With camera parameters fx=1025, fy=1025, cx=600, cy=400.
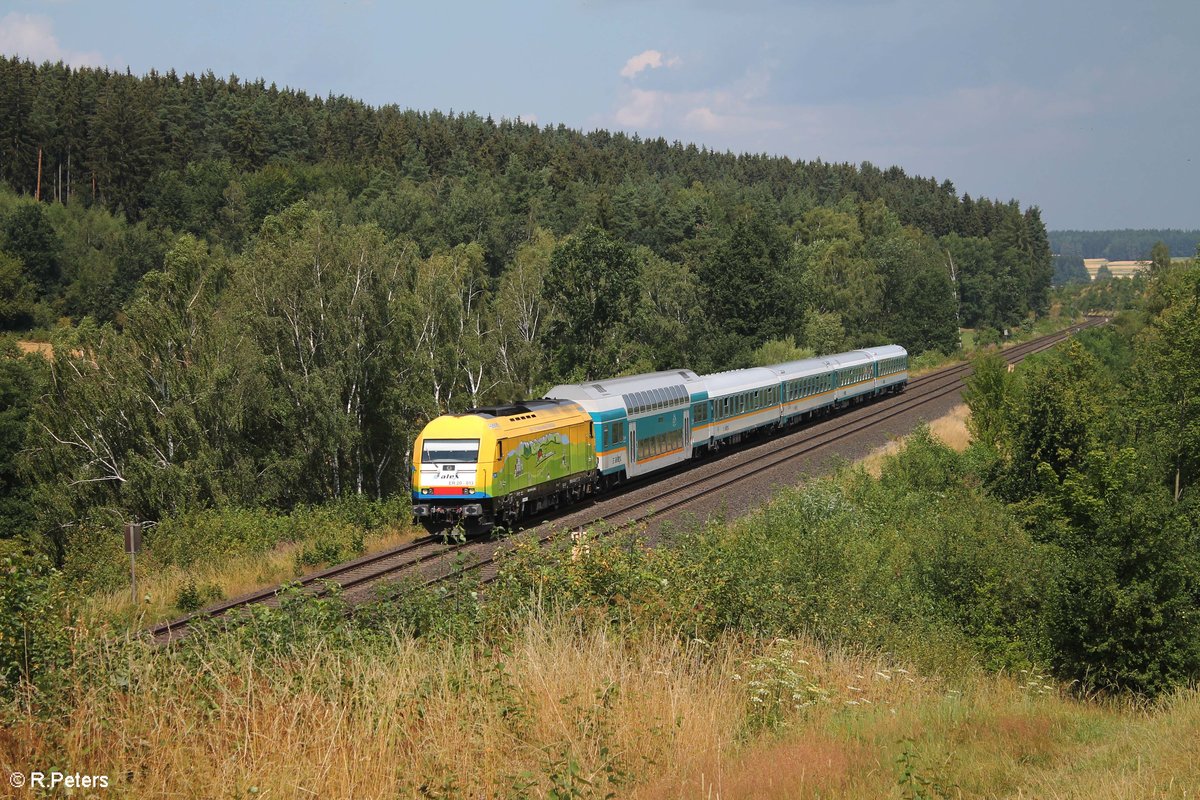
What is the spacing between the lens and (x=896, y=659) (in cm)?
1493

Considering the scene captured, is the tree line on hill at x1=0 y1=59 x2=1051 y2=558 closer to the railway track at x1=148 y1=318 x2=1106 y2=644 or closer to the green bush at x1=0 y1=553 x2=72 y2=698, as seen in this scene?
the railway track at x1=148 y1=318 x2=1106 y2=644

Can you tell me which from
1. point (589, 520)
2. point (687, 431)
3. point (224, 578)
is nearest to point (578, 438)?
point (589, 520)

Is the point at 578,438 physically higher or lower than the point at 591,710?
lower

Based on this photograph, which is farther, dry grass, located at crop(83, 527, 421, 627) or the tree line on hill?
the tree line on hill

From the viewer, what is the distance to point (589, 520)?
29406 millimetres

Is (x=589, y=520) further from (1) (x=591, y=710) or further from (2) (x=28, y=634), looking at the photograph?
(2) (x=28, y=634)

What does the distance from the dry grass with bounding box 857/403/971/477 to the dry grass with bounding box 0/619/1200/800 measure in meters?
26.5

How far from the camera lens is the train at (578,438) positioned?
26578 mm

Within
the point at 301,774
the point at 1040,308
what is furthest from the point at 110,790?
the point at 1040,308

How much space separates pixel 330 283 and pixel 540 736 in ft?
131

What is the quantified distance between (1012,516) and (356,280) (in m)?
30.3

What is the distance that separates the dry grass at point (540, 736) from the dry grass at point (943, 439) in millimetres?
26522

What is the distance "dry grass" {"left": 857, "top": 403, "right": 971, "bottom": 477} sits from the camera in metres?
39.0

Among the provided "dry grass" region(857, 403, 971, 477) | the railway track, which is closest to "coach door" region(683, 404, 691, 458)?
the railway track
